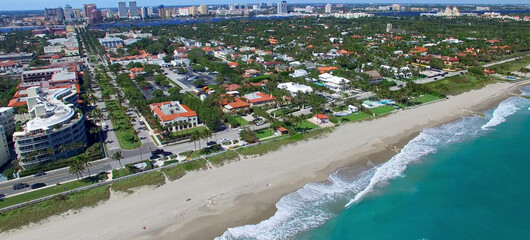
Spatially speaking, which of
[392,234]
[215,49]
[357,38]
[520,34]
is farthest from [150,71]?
[520,34]

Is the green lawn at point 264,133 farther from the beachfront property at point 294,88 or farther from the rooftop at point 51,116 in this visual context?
the rooftop at point 51,116

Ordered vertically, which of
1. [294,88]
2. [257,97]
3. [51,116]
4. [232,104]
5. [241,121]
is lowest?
[241,121]

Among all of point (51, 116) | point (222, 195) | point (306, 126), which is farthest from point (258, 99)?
point (51, 116)

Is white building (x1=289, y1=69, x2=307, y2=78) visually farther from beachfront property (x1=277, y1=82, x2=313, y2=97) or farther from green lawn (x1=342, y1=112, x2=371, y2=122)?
green lawn (x1=342, y1=112, x2=371, y2=122)

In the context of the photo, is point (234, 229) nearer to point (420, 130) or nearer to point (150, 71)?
point (420, 130)

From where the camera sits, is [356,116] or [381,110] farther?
[381,110]

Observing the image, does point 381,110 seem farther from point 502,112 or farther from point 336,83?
point 502,112

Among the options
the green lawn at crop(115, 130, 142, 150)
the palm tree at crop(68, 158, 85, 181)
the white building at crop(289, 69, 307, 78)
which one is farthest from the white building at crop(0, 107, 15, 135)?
the white building at crop(289, 69, 307, 78)
